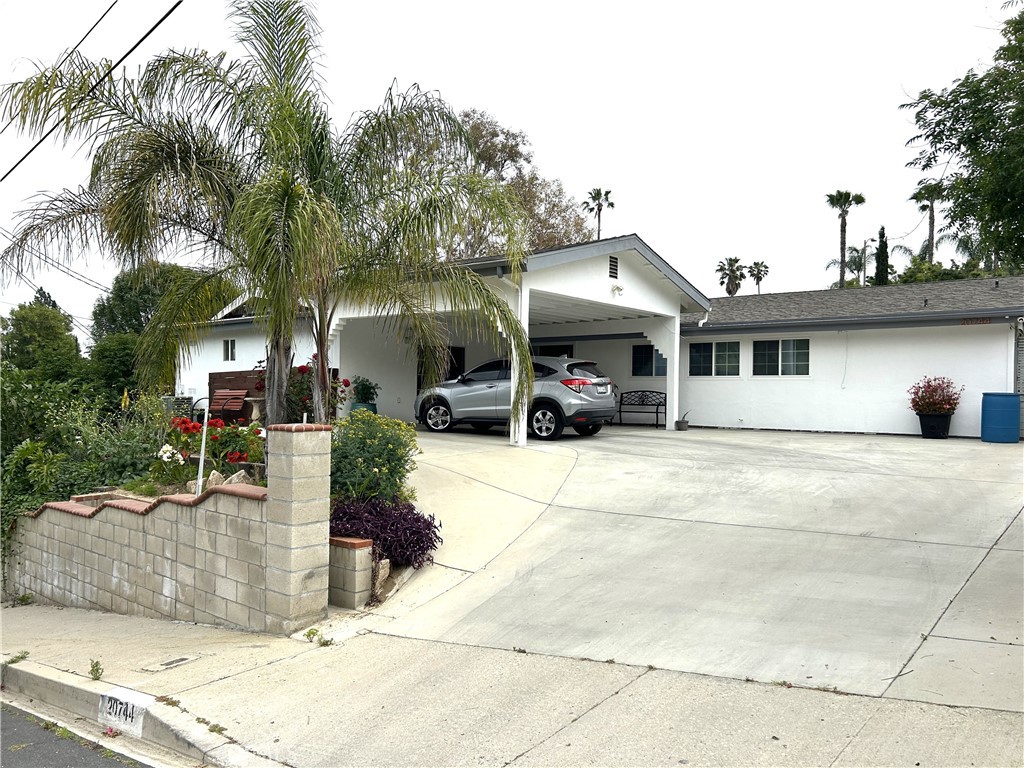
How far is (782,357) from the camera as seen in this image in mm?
18469

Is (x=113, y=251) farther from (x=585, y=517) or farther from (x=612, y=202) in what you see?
(x=612, y=202)

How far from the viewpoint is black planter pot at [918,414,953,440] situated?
615 inches

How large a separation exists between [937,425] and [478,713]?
14453 mm

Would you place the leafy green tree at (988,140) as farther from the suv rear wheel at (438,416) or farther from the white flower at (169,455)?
the suv rear wheel at (438,416)

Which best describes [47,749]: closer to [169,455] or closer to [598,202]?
[169,455]

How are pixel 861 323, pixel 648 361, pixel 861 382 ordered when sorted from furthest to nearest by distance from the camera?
pixel 648 361, pixel 861 382, pixel 861 323

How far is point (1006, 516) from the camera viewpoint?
7.98 m

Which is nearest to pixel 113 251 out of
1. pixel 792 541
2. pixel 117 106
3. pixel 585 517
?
pixel 117 106

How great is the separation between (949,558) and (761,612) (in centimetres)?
224

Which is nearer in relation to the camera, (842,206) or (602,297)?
(602,297)

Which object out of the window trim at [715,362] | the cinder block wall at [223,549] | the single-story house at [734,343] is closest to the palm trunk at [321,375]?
the cinder block wall at [223,549]

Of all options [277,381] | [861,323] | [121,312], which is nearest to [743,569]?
[277,381]

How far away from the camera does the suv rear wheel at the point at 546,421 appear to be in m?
14.2

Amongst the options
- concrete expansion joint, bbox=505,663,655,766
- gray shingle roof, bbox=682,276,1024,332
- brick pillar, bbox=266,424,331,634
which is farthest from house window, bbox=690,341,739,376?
concrete expansion joint, bbox=505,663,655,766
